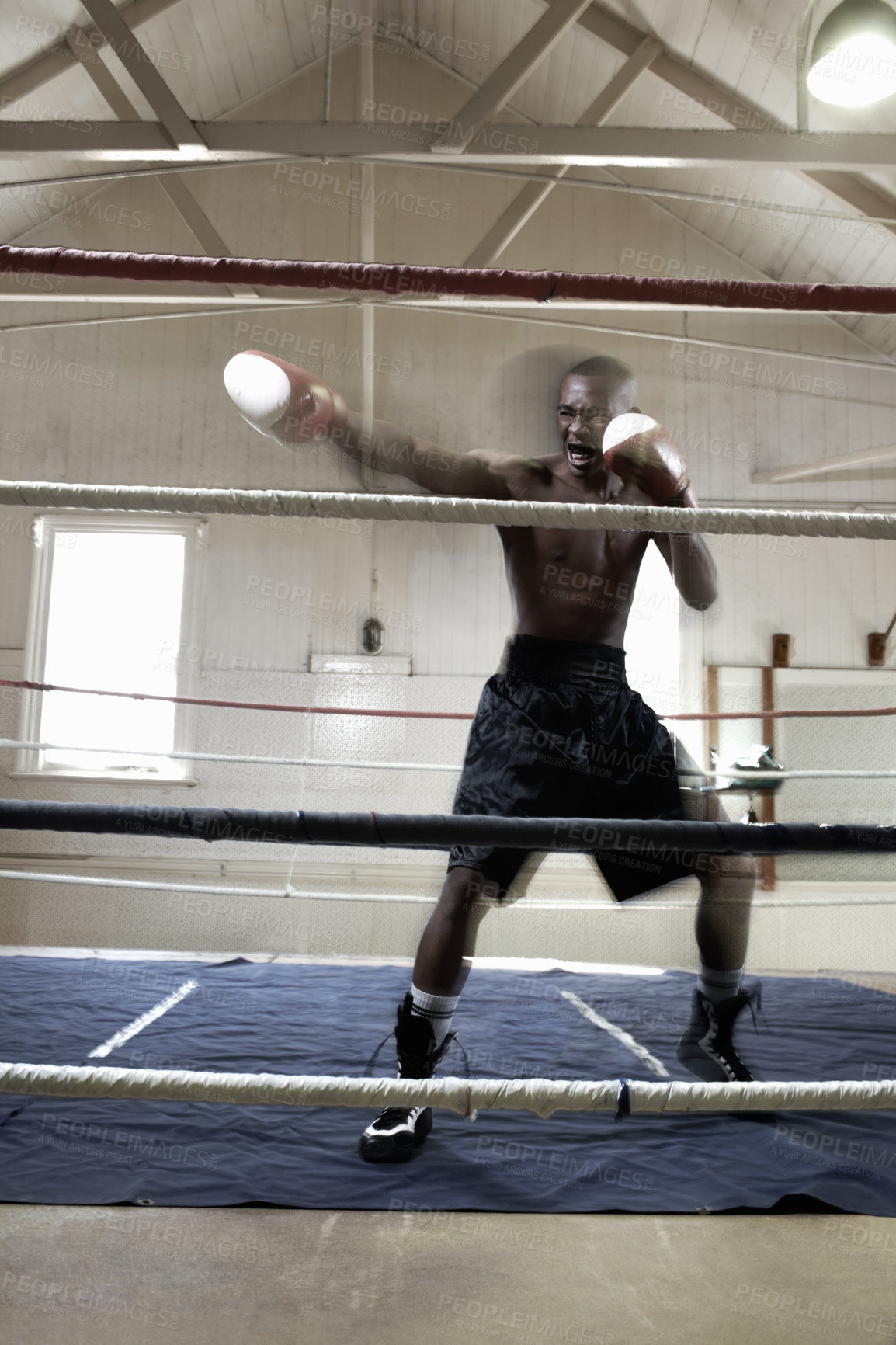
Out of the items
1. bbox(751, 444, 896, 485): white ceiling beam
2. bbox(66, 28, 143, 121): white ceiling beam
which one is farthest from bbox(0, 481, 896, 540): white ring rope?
bbox(751, 444, 896, 485): white ceiling beam

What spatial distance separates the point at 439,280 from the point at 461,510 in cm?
58

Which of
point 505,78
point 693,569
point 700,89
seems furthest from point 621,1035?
point 700,89

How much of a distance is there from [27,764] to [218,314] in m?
2.63

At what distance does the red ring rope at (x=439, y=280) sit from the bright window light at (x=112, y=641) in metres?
3.94

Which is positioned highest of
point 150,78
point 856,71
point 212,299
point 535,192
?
point 535,192

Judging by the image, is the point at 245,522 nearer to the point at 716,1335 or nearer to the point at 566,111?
the point at 566,111

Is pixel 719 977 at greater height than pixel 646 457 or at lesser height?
lesser

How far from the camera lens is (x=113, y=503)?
0.89 meters

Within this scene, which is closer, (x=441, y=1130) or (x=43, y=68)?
(x=441, y=1130)

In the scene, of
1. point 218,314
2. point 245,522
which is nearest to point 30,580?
point 245,522

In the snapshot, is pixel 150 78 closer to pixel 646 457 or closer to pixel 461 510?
pixel 646 457

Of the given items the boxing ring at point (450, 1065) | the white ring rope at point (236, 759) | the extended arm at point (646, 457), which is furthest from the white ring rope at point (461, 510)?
the white ring rope at point (236, 759)

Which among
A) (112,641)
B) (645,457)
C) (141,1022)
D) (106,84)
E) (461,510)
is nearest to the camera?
(461,510)

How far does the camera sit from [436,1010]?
139cm
